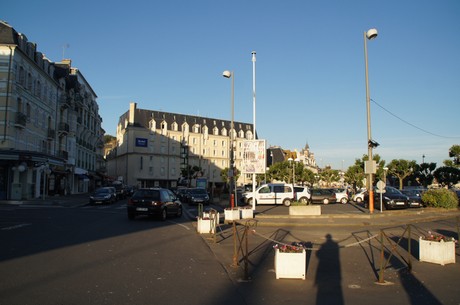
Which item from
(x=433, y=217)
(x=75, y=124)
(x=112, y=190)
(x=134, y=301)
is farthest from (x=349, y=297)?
(x=75, y=124)

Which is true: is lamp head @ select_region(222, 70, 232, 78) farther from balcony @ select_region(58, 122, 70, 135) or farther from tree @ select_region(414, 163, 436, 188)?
tree @ select_region(414, 163, 436, 188)

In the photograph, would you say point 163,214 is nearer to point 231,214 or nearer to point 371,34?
point 231,214

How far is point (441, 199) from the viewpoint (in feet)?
89.2

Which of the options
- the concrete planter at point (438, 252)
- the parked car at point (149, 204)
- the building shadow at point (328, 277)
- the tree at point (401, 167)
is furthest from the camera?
the tree at point (401, 167)

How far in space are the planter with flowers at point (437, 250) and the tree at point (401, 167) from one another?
183 feet

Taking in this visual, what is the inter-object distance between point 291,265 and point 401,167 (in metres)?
59.5

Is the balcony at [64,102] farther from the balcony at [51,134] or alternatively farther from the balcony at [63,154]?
the balcony at [63,154]

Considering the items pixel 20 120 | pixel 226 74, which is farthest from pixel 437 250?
pixel 20 120

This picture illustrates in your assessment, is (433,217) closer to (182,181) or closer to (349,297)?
(349,297)

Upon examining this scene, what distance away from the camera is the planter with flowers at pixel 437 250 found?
9.28 metres

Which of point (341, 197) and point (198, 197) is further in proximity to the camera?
point (341, 197)

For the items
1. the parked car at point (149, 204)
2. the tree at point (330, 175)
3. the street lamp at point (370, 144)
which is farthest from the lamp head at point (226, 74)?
the tree at point (330, 175)

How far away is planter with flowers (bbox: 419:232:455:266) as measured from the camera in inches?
365

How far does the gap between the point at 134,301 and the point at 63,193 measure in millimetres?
46368
